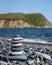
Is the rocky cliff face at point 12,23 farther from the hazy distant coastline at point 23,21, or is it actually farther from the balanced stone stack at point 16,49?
the balanced stone stack at point 16,49

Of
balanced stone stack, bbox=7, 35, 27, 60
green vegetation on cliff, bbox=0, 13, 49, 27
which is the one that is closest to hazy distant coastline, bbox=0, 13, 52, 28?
green vegetation on cliff, bbox=0, 13, 49, 27

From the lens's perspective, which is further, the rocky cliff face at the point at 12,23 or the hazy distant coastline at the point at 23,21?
the hazy distant coastline at the point at 23,21

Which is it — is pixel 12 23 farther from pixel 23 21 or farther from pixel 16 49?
pixel 16 49

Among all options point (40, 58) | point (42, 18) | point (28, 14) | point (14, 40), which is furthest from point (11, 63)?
point (28, 14)

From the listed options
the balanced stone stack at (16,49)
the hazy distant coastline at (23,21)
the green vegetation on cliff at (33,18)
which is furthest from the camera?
the green vegetation on cliff at (33,18)

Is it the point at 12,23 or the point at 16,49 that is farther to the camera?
the point at 12,23

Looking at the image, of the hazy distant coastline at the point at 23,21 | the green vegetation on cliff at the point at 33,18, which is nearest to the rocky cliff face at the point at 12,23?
the hazy distant coastline at the point at 23,21

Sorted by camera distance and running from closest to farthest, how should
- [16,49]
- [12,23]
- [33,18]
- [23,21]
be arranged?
[16,49], [12,23], [23,21], [33,18]

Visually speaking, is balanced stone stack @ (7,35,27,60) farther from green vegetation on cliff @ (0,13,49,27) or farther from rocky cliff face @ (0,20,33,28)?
green vegetation on cliff @ (0,13,49,27)

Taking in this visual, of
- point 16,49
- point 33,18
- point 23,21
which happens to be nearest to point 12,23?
point 23,21

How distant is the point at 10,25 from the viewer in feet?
416

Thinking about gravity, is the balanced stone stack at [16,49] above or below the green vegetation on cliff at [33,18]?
below

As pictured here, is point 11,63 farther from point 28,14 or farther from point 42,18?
point 28,14

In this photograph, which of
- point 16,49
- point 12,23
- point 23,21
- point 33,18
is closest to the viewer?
point 16,49
